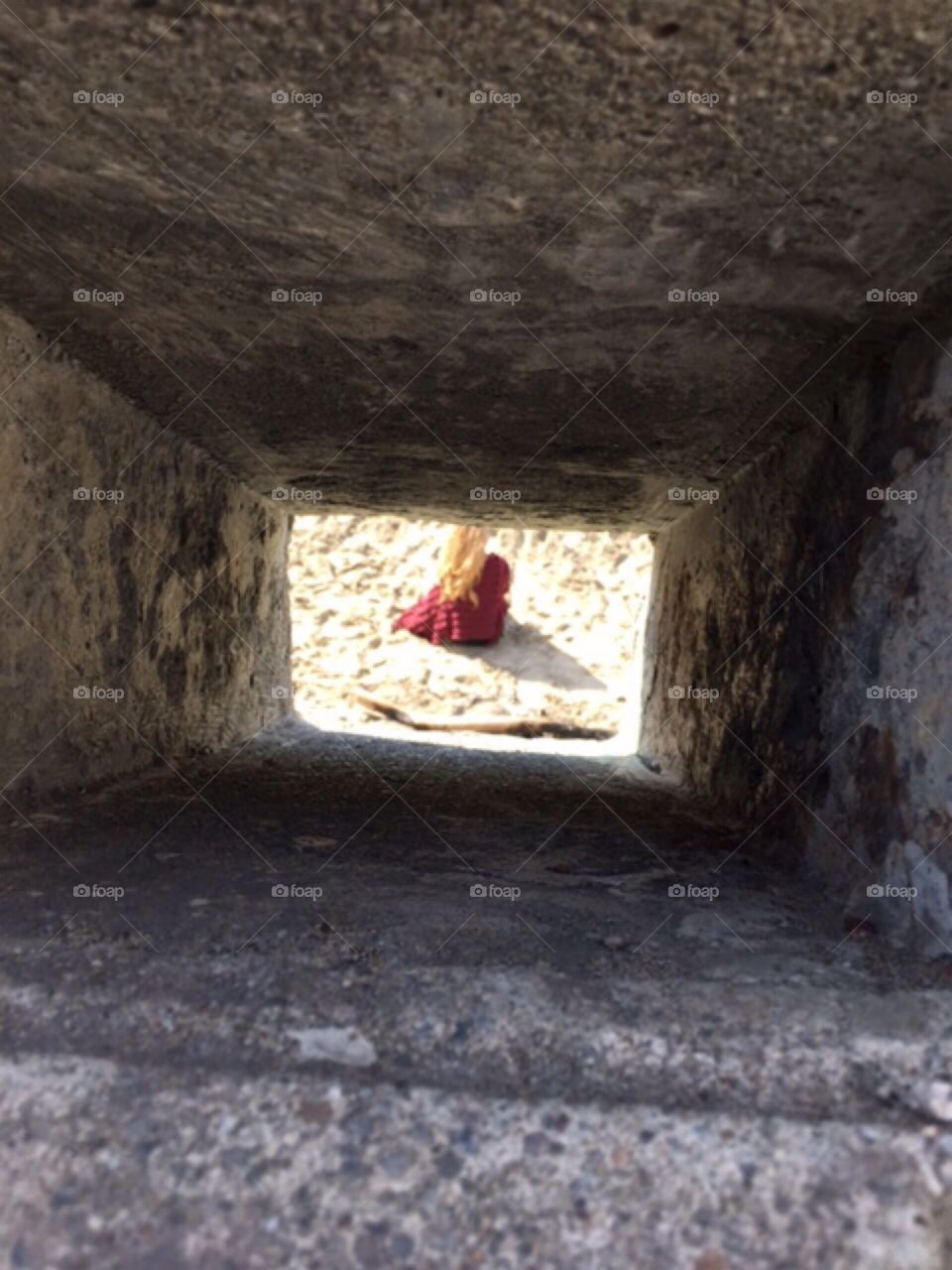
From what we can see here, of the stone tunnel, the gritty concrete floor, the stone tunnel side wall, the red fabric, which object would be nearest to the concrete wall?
the stone tunnel

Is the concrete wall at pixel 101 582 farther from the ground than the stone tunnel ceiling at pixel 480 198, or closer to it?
closer to it

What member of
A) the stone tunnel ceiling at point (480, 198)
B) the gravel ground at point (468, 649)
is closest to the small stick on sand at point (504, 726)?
the gravel ground at point (468, 649)

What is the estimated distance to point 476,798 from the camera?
302 cm

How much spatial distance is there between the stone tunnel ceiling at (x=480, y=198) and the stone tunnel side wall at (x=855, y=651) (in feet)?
0.52

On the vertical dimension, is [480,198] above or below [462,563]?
above

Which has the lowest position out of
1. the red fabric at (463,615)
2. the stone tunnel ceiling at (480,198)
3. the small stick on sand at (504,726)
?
the small stick on sand at (504,726)

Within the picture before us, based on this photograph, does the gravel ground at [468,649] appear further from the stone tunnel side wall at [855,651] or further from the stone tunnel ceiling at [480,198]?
the stone tunnel ceiling at [480,198]

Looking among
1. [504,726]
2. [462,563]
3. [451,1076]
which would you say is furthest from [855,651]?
[462,563]

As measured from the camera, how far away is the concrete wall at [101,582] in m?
2.11

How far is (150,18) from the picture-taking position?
3.83ft

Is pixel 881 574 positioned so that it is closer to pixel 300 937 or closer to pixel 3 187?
pixel 300 937

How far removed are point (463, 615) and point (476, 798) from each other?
17.1ft

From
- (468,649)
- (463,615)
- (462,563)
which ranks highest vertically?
(462,563)

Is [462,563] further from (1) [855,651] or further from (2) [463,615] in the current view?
(1) [855,651]
